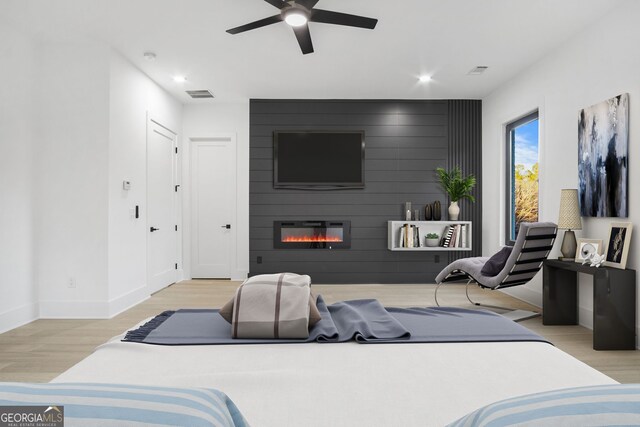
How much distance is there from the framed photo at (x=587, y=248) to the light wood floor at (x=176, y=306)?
0.67 metres

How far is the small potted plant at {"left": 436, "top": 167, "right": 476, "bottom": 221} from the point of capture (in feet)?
20.1

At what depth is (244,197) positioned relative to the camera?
6.55 m

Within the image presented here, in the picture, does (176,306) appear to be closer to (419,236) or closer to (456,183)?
(419,236)

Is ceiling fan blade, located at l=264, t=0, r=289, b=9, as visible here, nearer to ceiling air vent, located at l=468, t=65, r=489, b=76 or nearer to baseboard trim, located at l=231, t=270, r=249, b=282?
ceiling air vent, located at l=468, t=65, r=489, b=76

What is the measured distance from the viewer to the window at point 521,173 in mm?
5055

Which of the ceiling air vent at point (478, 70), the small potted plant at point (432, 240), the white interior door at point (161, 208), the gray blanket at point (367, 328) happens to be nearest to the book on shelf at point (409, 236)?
the small potted plant at point (432, 240)

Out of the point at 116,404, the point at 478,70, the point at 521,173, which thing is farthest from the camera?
the point at 521,173

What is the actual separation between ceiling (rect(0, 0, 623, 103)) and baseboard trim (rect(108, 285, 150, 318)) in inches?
102

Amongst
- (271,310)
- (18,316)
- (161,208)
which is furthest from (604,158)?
(18,316)

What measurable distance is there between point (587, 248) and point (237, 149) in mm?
4801

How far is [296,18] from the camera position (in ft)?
10.8

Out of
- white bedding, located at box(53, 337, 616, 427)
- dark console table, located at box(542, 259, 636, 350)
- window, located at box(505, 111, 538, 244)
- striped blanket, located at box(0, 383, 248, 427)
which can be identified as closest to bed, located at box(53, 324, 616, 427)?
white bedding, located at box(53, 337, 616, 427)

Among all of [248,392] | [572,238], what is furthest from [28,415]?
[572,238]

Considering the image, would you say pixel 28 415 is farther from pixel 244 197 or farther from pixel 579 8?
pixel 244 197
